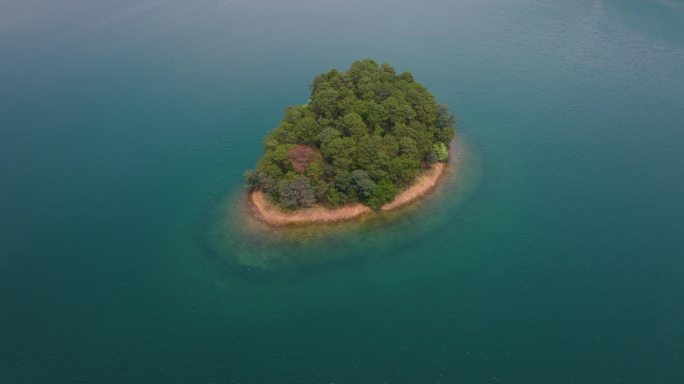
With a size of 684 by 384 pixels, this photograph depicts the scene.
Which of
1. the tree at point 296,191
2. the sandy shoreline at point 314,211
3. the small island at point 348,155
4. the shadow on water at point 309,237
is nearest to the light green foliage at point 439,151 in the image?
the small island at point 348,155

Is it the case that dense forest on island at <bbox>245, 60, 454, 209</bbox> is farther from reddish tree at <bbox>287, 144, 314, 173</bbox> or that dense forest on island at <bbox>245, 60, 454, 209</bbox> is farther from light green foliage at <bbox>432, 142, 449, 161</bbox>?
light green foliage at <bbox>432, 142, 449, 161</bbox>

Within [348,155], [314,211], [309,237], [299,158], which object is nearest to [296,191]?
[314,211]

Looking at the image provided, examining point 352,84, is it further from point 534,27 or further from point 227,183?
point 534,27

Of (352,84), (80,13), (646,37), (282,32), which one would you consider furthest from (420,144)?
(80,13)

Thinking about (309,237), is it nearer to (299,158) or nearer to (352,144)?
(299,158)

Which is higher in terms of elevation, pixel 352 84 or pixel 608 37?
pixel 608 37

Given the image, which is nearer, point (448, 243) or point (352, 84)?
point (448, 243)

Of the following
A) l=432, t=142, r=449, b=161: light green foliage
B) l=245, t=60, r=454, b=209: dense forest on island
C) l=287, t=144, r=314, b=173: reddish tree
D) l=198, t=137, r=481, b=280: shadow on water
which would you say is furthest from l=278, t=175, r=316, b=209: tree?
l=432, t=142, r=449, b=161: light green foliage
